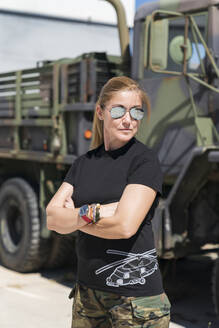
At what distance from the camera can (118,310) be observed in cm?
215

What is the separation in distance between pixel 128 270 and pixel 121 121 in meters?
0.56

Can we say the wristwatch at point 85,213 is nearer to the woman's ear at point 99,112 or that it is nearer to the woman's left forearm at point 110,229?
the woman's left forearm at point 110,229

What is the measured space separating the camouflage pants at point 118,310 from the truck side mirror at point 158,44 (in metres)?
2.40

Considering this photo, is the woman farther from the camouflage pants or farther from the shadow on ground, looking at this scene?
the shadow on ground

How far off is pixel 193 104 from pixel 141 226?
8.38ft

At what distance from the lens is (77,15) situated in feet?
47.3

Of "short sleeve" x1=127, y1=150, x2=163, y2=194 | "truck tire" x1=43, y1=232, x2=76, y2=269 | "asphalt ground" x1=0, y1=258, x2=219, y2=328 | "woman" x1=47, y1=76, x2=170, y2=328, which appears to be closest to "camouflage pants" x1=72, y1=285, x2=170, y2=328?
"woman" x1=47, y1=76, x2=170, y2=328

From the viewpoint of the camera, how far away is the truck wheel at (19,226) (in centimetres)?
633

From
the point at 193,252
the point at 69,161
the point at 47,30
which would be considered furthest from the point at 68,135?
the point at 47,30

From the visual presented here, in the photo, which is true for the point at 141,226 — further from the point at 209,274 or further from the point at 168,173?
the point at 209,274

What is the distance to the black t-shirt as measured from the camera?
84.8 inches

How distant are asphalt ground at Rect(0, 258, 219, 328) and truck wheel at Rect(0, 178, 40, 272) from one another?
169mm

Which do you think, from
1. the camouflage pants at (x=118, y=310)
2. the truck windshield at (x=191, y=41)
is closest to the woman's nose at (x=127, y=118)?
the camouflage pants at (x=118, y=310)

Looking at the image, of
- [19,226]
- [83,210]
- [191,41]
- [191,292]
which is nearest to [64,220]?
[83,210]
